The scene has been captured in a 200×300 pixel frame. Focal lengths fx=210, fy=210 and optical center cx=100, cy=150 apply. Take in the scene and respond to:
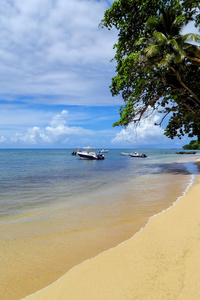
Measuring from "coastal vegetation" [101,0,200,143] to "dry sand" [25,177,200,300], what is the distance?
13993 millimetres

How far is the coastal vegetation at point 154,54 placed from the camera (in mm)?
16250

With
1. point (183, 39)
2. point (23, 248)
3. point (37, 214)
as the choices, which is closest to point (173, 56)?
point (183, 39)

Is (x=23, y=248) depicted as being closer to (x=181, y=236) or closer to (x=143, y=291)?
(x=143, y=291)

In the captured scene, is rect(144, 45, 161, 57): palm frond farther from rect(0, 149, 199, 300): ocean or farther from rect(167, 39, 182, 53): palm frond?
rect(0, 149, 199, 300): ocean

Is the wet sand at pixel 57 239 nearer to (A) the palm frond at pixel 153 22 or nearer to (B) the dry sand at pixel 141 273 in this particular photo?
(B) the dry sand at pixel 141 273

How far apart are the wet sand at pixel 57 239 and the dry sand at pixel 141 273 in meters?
0.49

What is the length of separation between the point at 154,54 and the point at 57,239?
15580 mm

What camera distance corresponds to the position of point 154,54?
16.2 meters

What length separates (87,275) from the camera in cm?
316

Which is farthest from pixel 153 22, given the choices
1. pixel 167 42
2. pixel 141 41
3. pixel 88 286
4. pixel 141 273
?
pixel 88 286

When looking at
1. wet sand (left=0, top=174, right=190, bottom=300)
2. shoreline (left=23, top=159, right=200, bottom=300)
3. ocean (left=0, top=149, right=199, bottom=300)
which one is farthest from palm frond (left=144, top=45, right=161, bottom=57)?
shoreline (left=23, top=159, right=200, bottom=300)

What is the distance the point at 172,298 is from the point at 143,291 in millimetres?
349

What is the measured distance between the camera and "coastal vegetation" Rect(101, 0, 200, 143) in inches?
640

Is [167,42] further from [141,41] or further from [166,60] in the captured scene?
[141,41]
